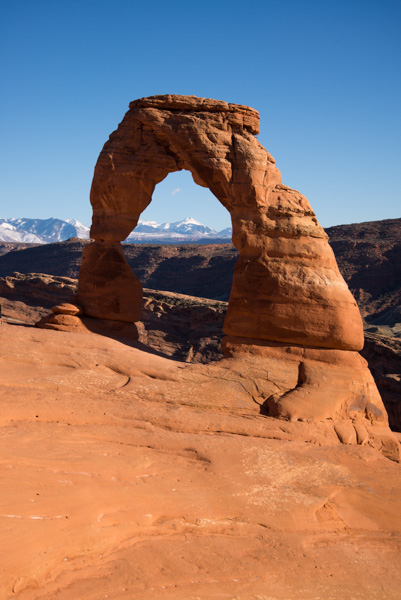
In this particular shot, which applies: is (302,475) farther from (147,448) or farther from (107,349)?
(107,349)

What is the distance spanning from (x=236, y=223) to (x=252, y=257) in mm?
874

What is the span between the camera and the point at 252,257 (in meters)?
11.8

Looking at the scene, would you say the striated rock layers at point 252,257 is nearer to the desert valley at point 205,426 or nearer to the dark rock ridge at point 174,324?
the desert valley at point 205,426

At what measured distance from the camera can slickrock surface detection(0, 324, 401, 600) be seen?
5156 millimetres

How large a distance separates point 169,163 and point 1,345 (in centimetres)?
599

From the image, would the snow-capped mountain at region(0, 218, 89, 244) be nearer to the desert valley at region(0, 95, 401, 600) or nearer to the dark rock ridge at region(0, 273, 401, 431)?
the dark rock ridge at region(0, 273, 401, 431)

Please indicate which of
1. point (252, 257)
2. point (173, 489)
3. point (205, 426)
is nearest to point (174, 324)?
point (252, 257)

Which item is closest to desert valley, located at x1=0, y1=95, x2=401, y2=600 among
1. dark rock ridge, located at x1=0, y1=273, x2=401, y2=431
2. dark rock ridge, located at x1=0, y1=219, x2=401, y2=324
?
dark rock ridge, located at x1=0, y1=273, x2=401, y2=431

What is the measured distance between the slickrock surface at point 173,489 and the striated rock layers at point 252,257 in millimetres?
856

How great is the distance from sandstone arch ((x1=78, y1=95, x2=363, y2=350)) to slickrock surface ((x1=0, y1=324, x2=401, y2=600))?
70.1 inches

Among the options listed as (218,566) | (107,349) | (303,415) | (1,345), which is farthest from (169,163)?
(218,566)

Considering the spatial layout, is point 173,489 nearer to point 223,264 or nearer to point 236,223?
point 236,223

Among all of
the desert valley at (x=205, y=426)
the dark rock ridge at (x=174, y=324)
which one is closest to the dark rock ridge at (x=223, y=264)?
the dark rock ridge at (x=174, y=324)

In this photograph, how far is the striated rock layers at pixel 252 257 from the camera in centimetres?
1084
